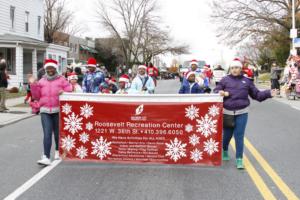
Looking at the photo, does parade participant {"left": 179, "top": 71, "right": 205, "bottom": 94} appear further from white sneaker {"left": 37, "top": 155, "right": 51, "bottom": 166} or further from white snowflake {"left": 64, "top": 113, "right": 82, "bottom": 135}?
white sneaker {"left": 37, "top": 155, "right": 51, "bottom": 166}

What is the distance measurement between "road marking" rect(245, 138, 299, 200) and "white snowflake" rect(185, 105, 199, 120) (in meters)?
1.40

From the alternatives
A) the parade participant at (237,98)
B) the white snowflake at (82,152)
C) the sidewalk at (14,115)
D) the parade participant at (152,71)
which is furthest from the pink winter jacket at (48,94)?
the parade participant at (152,71)

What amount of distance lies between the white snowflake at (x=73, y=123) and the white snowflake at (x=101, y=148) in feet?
1.22

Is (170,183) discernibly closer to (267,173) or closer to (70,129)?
(267,173)

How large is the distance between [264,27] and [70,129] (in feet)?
127

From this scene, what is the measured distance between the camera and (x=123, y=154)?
794 centimetres

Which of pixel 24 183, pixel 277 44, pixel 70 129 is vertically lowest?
pixel 24 183

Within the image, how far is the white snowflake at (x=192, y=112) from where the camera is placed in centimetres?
788

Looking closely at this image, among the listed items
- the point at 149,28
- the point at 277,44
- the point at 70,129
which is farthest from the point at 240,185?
the point at 149,28

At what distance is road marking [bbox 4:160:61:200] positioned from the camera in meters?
6.37

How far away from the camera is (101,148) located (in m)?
8.02

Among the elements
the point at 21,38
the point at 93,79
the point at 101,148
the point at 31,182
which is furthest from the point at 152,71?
the point at 21,38

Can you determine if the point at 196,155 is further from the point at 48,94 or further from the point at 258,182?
the point at 48,94

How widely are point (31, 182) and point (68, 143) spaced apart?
48.4 inches
